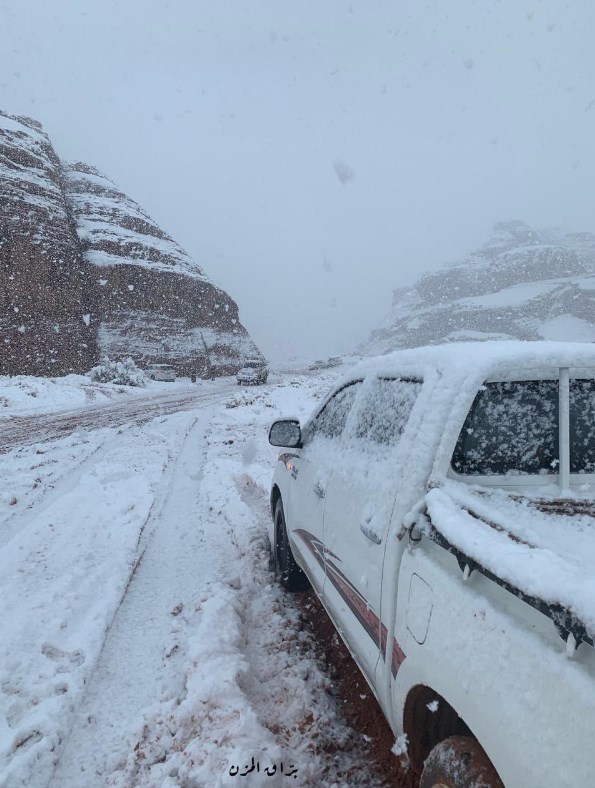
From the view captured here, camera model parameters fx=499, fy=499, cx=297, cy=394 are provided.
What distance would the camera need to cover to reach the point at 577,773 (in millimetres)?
1021

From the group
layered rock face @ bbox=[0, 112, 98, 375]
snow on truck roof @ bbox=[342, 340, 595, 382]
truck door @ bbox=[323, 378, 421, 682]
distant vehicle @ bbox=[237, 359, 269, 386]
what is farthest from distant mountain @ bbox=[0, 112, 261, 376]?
snow on truck roof @ bbox=[342, 340, 595, 382]

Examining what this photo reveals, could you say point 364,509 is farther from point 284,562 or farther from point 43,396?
point 43,396

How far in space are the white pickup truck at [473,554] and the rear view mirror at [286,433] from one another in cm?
79

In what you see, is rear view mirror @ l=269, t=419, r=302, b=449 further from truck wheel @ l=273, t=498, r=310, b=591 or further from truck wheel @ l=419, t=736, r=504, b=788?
truck wheel @ l=419, t=736, r=504, b=788

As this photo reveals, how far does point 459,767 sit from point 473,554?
0.60m

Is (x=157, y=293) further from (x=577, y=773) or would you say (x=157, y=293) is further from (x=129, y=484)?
(x=577, y=773)

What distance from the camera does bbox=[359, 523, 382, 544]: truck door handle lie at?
6.84 ft

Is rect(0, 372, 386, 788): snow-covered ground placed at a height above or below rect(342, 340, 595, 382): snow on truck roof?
below

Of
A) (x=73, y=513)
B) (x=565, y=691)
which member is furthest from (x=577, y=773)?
(x=73, y=513)

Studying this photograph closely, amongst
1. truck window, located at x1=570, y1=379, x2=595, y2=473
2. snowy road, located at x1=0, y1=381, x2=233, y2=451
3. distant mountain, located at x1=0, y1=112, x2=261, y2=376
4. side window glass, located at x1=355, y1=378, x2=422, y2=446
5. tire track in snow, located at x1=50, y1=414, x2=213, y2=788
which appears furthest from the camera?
distant mountain, located at x1=0, y1=112, x2=261, y2=376

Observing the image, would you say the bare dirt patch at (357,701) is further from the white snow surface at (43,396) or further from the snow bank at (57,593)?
the white snow surface at (43,396)

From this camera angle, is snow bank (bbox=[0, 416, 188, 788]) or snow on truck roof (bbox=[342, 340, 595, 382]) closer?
snow on truck roof (bbox=[342, 340, 595, 382])

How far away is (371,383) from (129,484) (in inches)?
210

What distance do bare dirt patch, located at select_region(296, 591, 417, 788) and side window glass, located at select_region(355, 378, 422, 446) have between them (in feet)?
4.88
